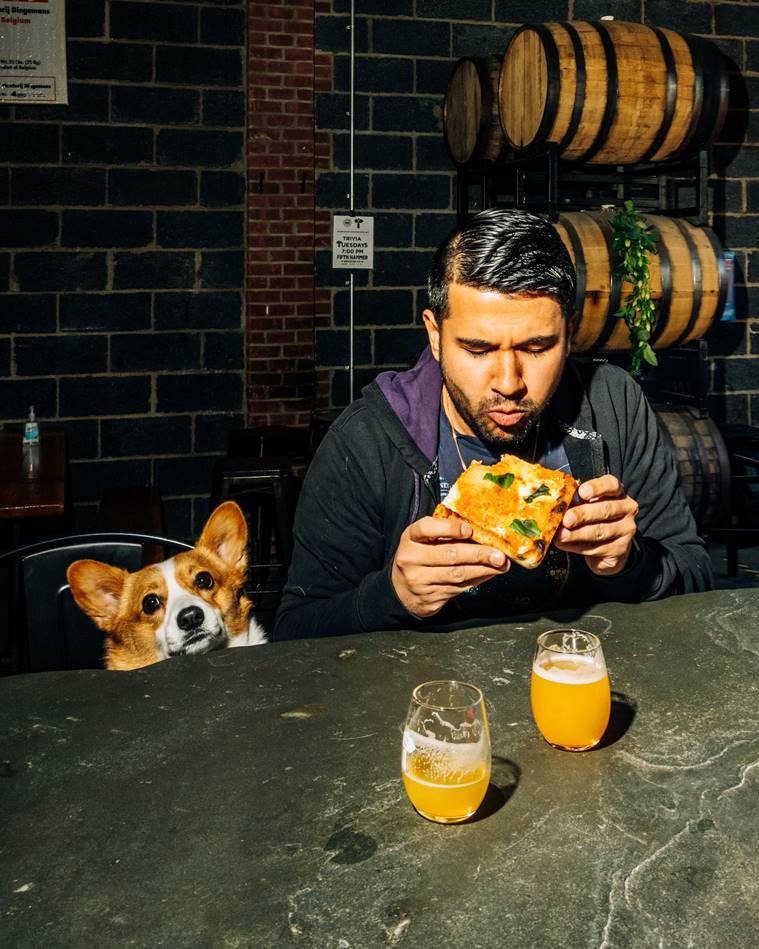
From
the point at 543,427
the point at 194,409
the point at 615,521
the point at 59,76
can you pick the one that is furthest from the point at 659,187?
the point at 615,521

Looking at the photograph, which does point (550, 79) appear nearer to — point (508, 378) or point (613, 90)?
point (613, 90)

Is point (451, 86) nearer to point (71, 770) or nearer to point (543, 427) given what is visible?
point (543, 427)

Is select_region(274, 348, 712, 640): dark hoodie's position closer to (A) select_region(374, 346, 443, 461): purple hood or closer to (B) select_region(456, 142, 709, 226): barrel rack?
(A) select_region(374, 346, 443, 461): purple hood

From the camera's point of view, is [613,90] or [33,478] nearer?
[33,478]

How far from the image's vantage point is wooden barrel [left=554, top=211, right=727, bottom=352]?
454cm

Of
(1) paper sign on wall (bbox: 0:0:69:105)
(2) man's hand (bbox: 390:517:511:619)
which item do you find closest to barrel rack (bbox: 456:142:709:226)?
(1) paper sign on wall (bbox: 0:0:69:105)

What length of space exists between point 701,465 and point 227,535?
326 centimetres

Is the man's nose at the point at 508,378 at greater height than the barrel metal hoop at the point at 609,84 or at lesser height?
lesser

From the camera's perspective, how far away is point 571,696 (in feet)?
3.86

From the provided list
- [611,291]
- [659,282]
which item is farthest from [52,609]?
[659,282]

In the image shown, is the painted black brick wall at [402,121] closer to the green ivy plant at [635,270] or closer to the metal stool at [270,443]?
the metal stool at [270,443]

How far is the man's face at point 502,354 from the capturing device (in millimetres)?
1827

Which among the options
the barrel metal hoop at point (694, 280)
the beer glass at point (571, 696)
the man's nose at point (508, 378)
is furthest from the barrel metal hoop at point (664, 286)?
the beer glass at point (571, 696)

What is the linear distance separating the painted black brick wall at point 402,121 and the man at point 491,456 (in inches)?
140
